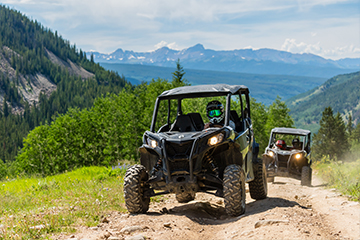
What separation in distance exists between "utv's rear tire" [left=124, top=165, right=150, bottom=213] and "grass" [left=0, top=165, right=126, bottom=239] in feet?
2.11

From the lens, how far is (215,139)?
21.9 ft

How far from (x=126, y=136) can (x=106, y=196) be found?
4192 centimetres

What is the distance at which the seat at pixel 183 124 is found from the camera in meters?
8.27

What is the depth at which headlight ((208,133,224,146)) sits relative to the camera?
6646mm

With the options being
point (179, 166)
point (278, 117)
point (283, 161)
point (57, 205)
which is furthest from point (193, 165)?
point (278, 117)

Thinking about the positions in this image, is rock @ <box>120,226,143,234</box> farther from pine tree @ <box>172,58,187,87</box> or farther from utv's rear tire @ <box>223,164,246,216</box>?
pine tree @ <box>172,58,187,87</box>

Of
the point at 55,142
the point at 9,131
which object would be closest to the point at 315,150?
the point at 55,142

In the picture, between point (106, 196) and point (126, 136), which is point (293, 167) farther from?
point (126, 136)

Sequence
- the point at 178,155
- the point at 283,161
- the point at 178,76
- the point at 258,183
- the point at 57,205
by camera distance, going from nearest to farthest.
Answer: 1. the point at 178,155
2. the point at 57,205
3. the point at 258,183
4. the point at 283,161
5. the point at 178,76

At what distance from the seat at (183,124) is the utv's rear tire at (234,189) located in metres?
1.87

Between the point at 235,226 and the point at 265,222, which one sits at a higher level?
the point at 265,222

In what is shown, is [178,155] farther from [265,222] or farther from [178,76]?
[178,76]

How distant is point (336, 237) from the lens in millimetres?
5266

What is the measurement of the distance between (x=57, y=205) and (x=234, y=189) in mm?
4261
